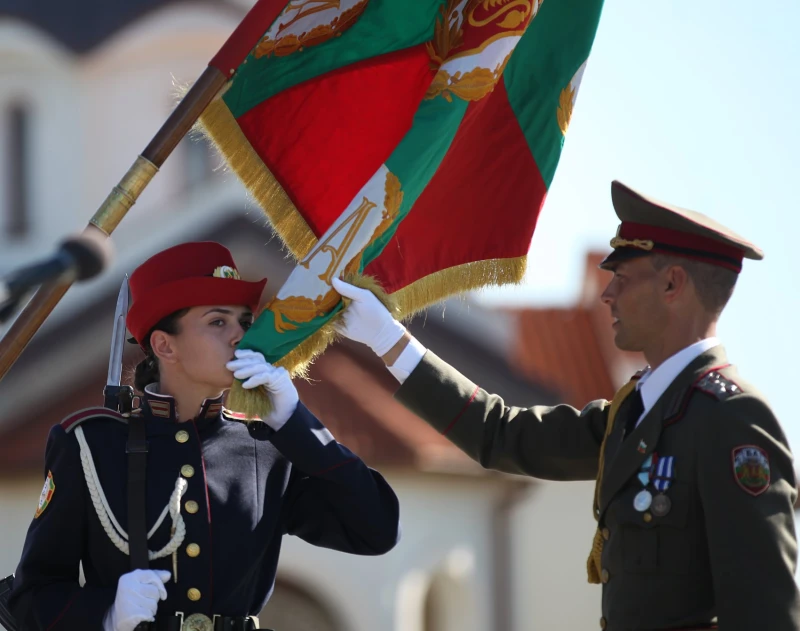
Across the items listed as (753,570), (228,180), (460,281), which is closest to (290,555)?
(228,180)

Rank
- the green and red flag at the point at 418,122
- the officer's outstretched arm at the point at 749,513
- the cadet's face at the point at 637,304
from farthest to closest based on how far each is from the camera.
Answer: the green and red flag at the point at 418,122, the cadet's face at the point at 637,304, the officer's outstretched arm at the point at 749,513

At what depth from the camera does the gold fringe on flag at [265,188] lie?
4508mm

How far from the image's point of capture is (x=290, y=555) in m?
12.6

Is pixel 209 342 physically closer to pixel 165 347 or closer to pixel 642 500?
pixel 165 347

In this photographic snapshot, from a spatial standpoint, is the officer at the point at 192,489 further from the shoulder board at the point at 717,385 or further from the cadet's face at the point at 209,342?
the shoulder board at the point at 717,385

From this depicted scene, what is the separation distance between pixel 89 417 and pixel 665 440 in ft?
5.37

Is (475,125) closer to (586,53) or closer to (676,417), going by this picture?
(586,53)

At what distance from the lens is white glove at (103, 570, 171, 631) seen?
358 cm

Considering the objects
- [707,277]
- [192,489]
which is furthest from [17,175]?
[707,277]

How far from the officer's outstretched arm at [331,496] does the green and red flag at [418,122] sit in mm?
660

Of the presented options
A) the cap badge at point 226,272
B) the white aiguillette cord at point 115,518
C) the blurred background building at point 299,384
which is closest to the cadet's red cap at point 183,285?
the cap badge at point 226,272

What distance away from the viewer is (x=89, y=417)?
391 centimetres

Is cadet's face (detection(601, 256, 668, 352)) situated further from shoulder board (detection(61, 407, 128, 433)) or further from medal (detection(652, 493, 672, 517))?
shoulder board (detection(61, 407, 128, 433))

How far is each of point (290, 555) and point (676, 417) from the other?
9135 millimetres
